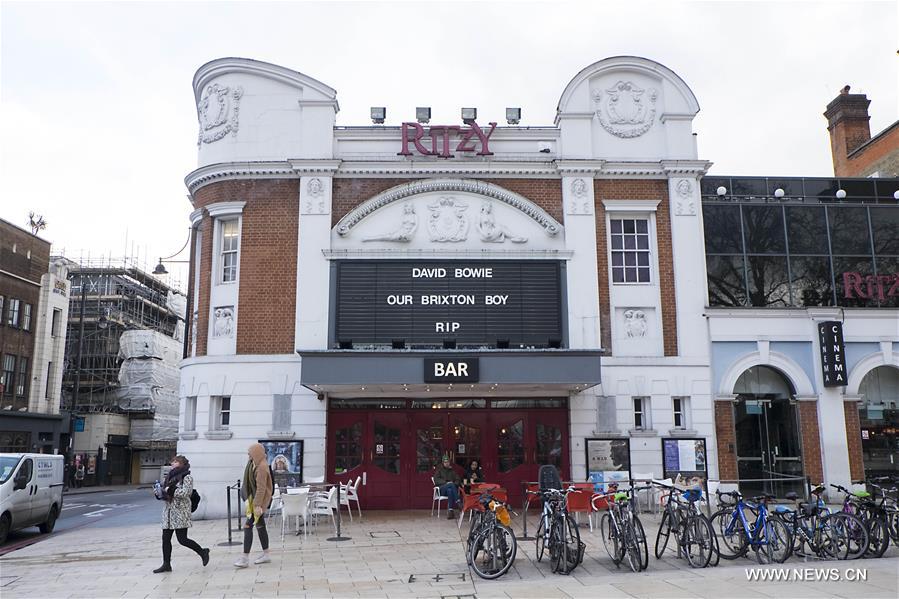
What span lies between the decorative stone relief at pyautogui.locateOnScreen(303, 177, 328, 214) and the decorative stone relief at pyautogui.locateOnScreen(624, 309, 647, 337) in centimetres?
857

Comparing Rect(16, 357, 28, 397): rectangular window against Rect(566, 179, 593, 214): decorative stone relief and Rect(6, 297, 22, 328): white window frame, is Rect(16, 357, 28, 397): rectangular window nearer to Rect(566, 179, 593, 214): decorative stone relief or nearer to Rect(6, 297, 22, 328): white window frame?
Rect(6, 297, 22, 328): white window frame

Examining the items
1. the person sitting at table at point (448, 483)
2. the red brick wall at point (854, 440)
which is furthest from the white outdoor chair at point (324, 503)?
the red brick wall at point (854, 440)

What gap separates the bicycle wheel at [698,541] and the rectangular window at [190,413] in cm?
1283

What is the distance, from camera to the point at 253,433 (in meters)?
17.9

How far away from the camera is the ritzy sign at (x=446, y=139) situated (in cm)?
1917

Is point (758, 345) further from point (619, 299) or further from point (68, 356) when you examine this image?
point (68, 356)

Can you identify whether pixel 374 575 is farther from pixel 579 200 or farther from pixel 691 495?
pixel 579 200

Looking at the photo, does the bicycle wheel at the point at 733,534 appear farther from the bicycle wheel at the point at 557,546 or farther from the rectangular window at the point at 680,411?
the rectangular window at the point at 680,411

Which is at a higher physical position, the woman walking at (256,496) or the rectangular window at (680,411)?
the rectangular window at (680,411)

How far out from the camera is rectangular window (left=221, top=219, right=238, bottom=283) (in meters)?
19.3

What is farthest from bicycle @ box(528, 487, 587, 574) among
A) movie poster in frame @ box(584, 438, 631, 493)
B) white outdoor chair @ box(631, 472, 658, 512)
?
movie poster in frame @ box(584, 438, 631, 493)

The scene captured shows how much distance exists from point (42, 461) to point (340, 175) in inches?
397

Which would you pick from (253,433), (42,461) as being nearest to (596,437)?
(253,433)

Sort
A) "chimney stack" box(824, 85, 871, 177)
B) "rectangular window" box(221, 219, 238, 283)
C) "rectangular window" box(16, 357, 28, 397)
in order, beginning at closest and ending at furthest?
"rectangular window" box(221, 219, 238, 283)
"chimney stack" box(824, 85, 871, 177)
"rectangular window" box(16, 357, 28, 397)
